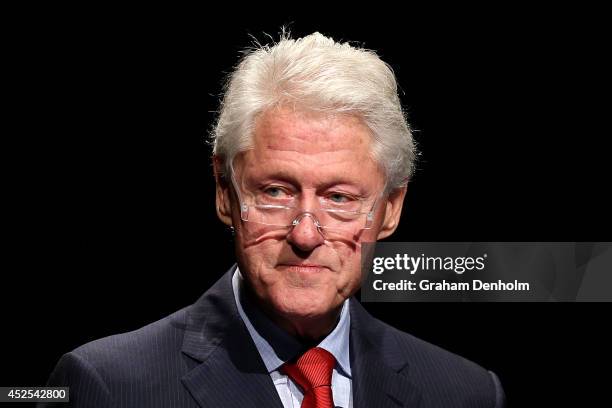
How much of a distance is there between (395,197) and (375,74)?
0.39m

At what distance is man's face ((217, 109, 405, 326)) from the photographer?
3111mm

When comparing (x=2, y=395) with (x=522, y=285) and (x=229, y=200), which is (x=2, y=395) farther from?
(x=522, y=285)

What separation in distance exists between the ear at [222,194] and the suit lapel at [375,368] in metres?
0.54

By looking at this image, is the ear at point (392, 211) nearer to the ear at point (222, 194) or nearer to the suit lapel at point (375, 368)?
the suit lapel at point (375, 368)

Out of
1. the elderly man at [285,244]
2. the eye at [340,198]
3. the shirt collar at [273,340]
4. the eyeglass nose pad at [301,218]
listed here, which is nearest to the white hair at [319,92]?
the elderly man at [285,244]

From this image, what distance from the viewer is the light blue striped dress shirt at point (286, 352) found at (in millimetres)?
3281

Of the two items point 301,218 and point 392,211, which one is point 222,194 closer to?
point 301,218

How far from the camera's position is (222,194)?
3359 mm

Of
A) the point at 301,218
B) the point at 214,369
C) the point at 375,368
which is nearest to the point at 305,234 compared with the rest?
the point at 301,218

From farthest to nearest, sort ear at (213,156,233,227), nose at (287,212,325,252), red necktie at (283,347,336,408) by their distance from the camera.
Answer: ear at (213,156,233,227)
red necktie at (283,347,336,408)
nose at (287,212,325,252)

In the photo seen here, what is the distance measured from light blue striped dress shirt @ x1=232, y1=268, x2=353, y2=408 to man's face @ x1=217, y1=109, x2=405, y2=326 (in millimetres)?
141

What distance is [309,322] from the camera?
332 centimetres

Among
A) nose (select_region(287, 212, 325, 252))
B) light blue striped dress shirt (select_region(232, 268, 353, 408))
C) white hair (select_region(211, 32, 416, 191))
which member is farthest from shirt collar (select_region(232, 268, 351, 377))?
white hair (select_region(211, 32, 416, 191))

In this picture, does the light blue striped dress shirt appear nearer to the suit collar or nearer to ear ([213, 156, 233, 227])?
the suit collar
